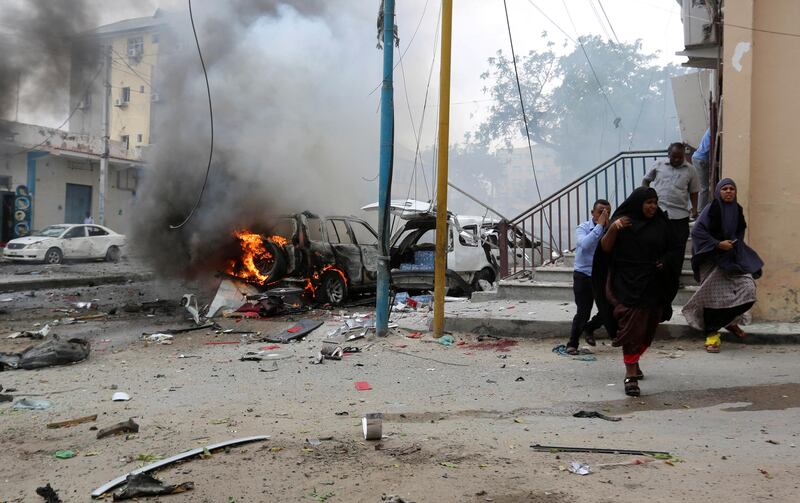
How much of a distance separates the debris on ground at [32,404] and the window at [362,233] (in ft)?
24.1

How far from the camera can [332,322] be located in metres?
8.41

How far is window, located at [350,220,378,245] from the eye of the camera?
11.7 metres

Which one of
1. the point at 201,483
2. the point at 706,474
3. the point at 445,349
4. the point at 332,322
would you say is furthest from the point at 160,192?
the point at 706,474

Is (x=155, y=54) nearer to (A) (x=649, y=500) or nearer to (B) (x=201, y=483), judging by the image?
(B) (x=201, y=483)

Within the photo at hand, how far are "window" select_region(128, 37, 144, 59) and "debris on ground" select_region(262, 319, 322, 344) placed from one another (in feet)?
30.5

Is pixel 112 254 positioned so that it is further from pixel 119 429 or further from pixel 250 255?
pixel 119 429

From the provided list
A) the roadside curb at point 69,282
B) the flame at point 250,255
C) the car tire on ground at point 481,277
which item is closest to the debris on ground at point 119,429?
the flame at point 250,255

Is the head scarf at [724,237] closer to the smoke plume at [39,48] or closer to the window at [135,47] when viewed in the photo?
the smoke plume at [39,48]

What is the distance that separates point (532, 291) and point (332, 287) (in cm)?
366

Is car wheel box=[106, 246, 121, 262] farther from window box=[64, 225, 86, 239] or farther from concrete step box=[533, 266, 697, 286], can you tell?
concrete step box=[533, 266, 697, 286]

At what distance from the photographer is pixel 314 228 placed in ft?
35.4

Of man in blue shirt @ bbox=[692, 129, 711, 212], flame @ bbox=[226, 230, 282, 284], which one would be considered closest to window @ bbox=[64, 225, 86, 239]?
flame @ bbox=[226, 230, 282, 284]

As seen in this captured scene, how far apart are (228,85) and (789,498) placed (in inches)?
458

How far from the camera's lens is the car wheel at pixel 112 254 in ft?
65.7
